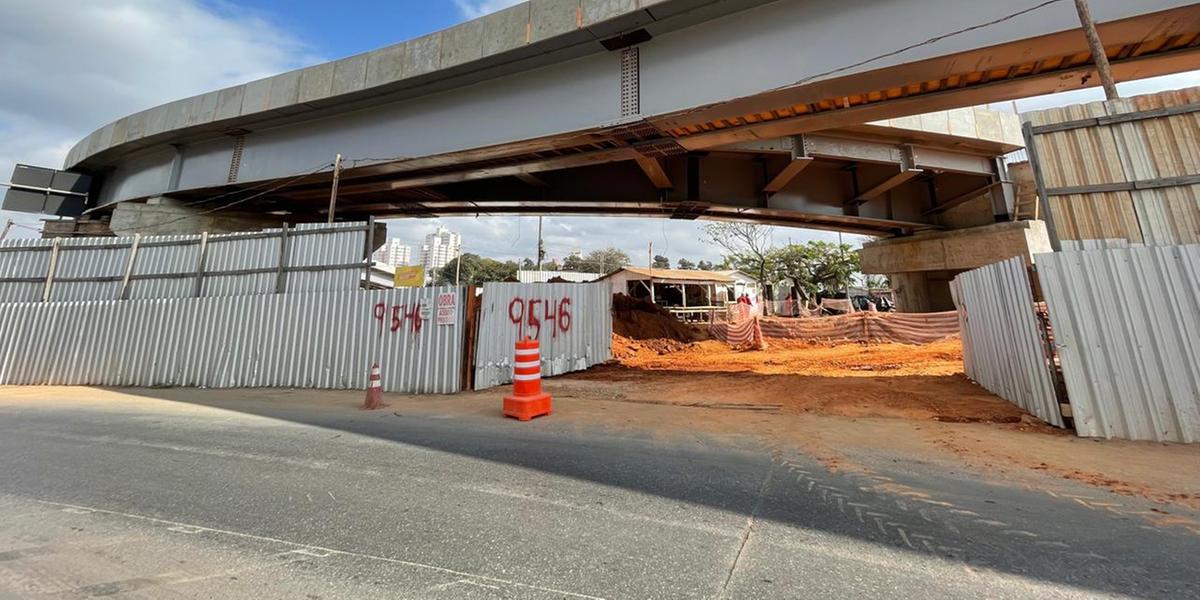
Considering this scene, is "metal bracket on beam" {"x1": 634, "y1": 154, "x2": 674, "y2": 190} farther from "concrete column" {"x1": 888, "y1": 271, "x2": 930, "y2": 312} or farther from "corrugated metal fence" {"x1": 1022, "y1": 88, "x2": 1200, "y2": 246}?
"concrete column" {"x1": 888, "y1": 271, "x2": 930, "y2": 312}

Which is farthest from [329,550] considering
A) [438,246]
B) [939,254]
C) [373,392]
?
[438,246]

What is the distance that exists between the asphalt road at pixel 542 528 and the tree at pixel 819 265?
134 feet

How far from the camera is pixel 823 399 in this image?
7555 millimetres

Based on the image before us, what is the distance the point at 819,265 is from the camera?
42688mm

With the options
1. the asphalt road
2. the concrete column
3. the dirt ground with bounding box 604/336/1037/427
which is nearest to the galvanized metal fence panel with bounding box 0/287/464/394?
the dirt ground with bounding box 604/336/1037/427

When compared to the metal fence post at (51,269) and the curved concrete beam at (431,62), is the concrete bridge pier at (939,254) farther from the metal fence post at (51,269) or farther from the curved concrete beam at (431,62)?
the metal fence post at (51,269)

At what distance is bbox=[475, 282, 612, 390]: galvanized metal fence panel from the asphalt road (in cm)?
482

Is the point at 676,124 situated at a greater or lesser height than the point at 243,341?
greater

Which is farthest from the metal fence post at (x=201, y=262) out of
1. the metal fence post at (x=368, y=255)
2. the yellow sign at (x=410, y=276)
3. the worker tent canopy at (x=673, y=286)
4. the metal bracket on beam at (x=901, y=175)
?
the worker tent canopy at (x=673, y=286)

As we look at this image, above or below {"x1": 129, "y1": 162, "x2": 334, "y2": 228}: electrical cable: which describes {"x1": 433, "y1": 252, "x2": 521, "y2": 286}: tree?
above

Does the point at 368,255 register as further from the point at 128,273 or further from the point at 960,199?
the point at 960,199

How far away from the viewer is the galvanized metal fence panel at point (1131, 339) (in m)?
4.67

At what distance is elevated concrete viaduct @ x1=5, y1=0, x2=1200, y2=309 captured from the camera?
6.77m

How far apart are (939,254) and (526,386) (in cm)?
1646
